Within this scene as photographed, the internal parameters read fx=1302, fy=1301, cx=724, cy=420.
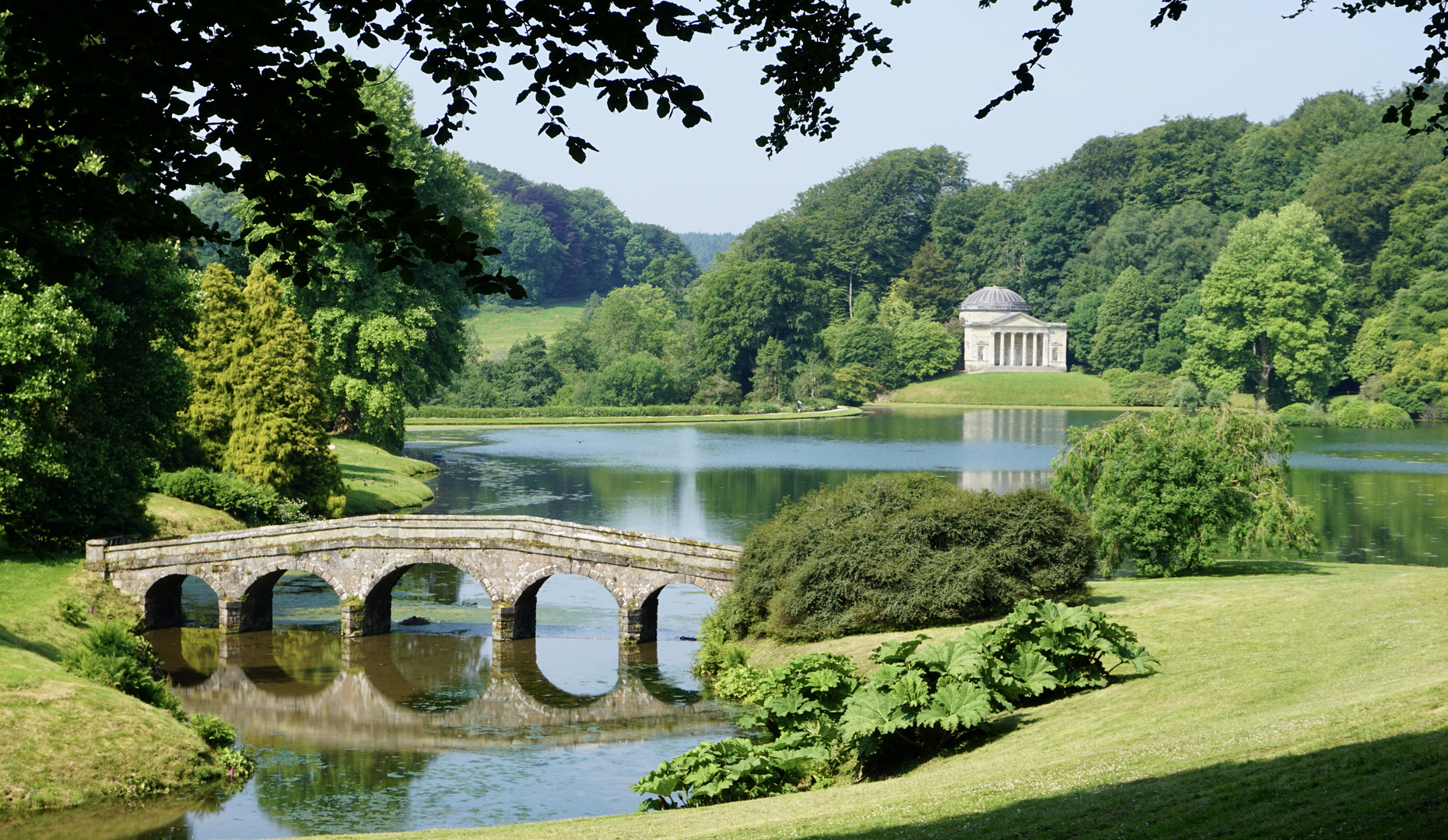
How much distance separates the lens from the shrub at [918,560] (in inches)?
1015

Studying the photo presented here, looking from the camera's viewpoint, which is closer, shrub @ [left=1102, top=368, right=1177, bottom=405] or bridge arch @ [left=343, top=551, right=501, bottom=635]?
bridge arch @ [left=343, top=551, right=501, bottom=635]

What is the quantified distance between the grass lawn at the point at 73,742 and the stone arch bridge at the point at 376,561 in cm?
749

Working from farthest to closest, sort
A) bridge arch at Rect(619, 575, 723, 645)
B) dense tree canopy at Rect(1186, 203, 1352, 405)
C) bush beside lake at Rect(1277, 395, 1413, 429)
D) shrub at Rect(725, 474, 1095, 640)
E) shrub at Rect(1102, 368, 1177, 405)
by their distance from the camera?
shrub at Rect(1102, 368, 1177, 405) → dense tree canopy at Rect(1186, 203, 1352, 405) → bush beside lake at Rect(1277, 395, 1413, 429) → bridge arch at Rect(619, 575, 723, 645) → shrub at Rect(725, 474, 1095, 640)

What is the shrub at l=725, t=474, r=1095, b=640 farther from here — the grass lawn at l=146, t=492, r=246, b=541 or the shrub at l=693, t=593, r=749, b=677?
the grass lawn at l=146, t=492, r=246, b=541

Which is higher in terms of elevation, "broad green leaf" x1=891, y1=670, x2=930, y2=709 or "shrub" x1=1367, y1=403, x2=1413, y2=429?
"shrub" x1=1367, y1=403, x2=1413, y2=429

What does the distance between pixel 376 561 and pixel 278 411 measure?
1101cm

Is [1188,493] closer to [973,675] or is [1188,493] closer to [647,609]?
[647,609]

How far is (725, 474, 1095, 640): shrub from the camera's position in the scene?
2578cm

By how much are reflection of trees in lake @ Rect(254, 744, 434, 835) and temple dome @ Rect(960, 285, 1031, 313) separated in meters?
112

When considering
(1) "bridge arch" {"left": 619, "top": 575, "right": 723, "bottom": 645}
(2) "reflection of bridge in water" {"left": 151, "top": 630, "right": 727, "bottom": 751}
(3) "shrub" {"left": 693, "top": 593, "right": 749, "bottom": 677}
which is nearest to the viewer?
(2) "reflection of bridge in water" {"left": 151, "top": 630, "right": 727, "bottom": 751}

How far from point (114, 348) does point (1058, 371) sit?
102 m

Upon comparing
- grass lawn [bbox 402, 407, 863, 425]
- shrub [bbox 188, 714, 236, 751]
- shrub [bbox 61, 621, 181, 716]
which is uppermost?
grass lawn [bbox 402, 407, 863, 425]

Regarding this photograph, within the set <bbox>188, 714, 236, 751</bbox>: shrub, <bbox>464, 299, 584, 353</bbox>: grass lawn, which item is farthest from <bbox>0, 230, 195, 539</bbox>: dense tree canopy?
<bbox>464, 299, 584, 353</bbox>: grass lawn

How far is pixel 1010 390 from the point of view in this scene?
384ft
